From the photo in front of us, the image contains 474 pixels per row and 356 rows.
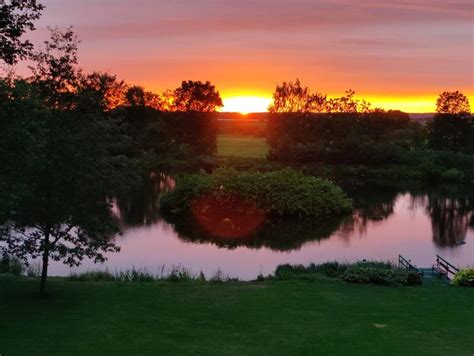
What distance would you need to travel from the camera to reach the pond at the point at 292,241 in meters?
30.8

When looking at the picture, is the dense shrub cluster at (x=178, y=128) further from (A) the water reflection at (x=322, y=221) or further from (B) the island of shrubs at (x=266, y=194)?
(B) the island of shrubs at (x=266, y=194)

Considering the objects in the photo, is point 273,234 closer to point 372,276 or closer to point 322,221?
point 322,221

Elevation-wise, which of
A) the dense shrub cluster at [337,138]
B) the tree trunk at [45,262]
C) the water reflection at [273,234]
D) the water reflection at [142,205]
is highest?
the dense shrub cluster at [337,138]

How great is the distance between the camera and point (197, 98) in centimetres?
10150

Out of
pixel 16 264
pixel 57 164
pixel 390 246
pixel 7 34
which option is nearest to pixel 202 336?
pixel 57 164

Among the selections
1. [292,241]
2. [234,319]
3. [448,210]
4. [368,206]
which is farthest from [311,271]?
[448,210]

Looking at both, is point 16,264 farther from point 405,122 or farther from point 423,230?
point 405,122

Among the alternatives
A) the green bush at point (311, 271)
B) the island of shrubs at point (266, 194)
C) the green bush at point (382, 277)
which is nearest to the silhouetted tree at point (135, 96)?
the island of shrubs at point (266, 194)

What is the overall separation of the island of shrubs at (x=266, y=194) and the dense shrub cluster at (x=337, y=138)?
38179 mm

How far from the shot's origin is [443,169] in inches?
3211

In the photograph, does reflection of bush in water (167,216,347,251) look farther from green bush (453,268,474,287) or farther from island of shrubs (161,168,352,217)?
green bush (453,268,474,287)

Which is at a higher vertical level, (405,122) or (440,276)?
A: (405,122)

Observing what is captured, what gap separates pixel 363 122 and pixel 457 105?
54.2ft

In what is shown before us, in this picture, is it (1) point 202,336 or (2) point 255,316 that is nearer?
(1) point 202,336
